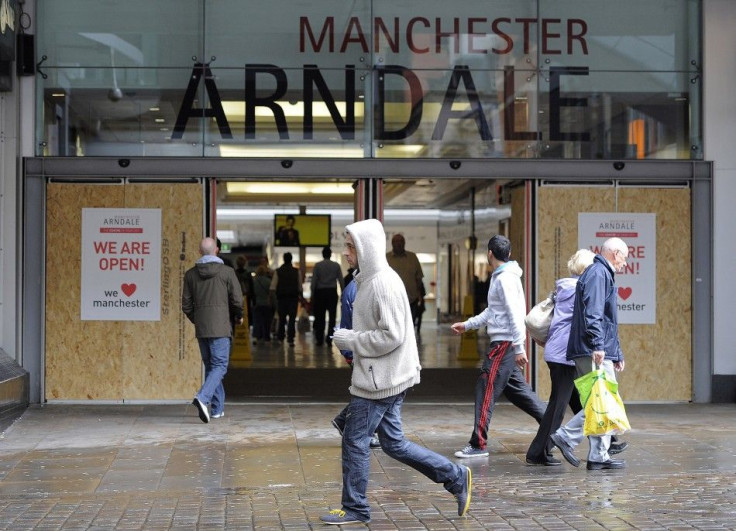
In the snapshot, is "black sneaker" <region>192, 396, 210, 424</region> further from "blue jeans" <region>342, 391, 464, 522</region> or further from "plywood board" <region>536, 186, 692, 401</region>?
"blue jeans" <region>342, 391, 464, 522</region>

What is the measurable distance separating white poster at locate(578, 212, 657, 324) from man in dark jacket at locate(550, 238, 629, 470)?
170 inches

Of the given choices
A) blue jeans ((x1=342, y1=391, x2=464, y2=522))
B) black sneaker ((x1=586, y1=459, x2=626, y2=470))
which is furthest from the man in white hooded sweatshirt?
black sneaker ((x1=586, y1=459, x2=626, y2=470))

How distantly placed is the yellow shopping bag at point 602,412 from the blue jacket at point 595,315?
245 millimetres

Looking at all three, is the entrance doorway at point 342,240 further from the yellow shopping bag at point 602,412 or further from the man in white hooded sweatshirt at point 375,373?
the man in white hooded sweatshirt at point 375,373

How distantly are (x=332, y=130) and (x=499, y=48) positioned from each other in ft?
6.63

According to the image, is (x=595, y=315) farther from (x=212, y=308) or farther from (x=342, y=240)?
(x=342, y=240)

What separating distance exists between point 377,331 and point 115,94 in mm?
7153

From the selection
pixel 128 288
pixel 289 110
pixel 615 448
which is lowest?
pixel 615 448

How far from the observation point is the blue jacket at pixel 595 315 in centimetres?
880

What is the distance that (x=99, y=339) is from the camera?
1316 cm

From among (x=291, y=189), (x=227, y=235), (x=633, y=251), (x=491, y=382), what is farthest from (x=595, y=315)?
(x=227, y=235)

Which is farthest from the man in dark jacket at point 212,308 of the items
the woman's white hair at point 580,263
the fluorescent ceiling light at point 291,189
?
the fluorescent ceiling light at point 291,189

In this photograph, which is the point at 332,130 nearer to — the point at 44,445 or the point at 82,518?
the point at 44,445

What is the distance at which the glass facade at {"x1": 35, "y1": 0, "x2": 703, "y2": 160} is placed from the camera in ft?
43.6
